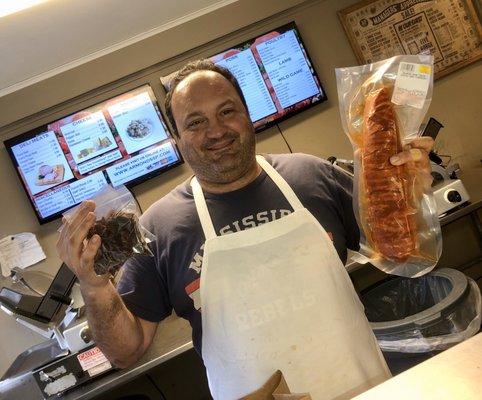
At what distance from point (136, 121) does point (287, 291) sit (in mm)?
1868

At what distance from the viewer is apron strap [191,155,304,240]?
1410mm

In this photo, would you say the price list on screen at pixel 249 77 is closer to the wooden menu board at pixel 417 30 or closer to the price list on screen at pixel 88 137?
the wooden menu board at pixel 417 30

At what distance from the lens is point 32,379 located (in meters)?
2.19

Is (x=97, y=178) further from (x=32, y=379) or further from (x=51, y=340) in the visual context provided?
(x=32, y=379)

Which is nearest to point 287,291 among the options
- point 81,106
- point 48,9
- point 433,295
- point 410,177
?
point 410,177

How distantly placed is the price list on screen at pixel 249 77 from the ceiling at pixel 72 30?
366mm

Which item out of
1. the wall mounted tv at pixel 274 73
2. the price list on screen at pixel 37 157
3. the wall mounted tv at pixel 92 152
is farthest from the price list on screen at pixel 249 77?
the price list on screen at pixel 37 157

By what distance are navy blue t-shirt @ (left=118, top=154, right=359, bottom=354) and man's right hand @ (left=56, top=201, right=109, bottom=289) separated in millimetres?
258

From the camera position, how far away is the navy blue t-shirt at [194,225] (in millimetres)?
1413

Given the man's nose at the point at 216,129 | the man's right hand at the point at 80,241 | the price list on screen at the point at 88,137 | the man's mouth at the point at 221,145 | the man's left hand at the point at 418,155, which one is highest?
the price list on screen at the point at 88,137

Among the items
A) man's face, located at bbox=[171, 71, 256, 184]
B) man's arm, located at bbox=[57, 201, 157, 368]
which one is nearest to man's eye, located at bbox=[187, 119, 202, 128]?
man's face, located at bbox=[171, 71, 256, 184]

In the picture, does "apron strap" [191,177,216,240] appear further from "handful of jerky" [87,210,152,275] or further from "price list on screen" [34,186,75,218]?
"price list on screen" [34,186,75,218]

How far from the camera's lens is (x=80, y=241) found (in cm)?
119

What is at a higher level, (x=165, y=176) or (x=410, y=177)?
(x=165, y=176)
